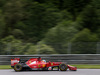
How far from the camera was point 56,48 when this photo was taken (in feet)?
46.7

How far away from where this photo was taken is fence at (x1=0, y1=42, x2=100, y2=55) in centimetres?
1412

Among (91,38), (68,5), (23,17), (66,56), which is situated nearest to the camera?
(66,56)

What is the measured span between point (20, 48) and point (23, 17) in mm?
12375

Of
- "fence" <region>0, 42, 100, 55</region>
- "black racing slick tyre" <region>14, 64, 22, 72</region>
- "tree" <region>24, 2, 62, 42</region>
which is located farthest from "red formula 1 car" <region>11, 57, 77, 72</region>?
"tree" <region>24, 2, 62, 42</region>

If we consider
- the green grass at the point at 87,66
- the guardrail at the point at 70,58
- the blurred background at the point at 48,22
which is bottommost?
the green grass at the point at 87,66

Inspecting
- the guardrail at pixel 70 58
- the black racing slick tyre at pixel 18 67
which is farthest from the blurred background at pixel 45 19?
the black racing slick tyre at pixel 18 67

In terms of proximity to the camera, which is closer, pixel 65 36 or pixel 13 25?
pixel 65 36

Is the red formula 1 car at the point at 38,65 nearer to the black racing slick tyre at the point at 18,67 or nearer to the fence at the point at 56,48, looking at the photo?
the black racing slick tyre at the point at 18,67

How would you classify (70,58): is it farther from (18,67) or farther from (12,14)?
(12,14)

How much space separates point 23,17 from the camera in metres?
25.9

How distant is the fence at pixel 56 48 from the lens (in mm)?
14117

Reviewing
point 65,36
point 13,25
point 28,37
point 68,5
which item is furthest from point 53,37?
point 68,5

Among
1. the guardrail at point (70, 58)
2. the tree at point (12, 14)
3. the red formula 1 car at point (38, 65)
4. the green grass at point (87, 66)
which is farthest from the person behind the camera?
the tree at point (12, 14)

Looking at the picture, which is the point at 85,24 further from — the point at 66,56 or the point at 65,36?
the point at 66,56
